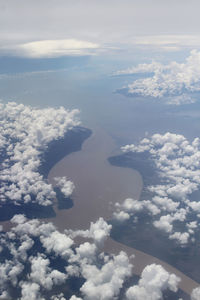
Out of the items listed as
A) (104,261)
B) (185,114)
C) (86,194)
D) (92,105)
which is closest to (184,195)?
(86,194)

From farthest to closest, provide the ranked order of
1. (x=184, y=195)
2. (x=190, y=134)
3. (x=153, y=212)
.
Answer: (x=190, y=134) < (x=184, y=195) < (x=153, y=212)

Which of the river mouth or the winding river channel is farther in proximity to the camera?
the river mouth

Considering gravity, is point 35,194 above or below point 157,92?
below

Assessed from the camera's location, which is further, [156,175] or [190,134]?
[190,134]

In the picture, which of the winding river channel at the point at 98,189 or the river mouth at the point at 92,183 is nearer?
the winding river channel at the point at 98,189

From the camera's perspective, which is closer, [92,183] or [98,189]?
[98,189]

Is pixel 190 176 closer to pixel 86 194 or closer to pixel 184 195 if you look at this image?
pixel 184 195

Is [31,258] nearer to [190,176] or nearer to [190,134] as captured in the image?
[190,176]

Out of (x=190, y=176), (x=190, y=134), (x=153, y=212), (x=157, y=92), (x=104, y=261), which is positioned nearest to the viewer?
(x=104, y=261)
